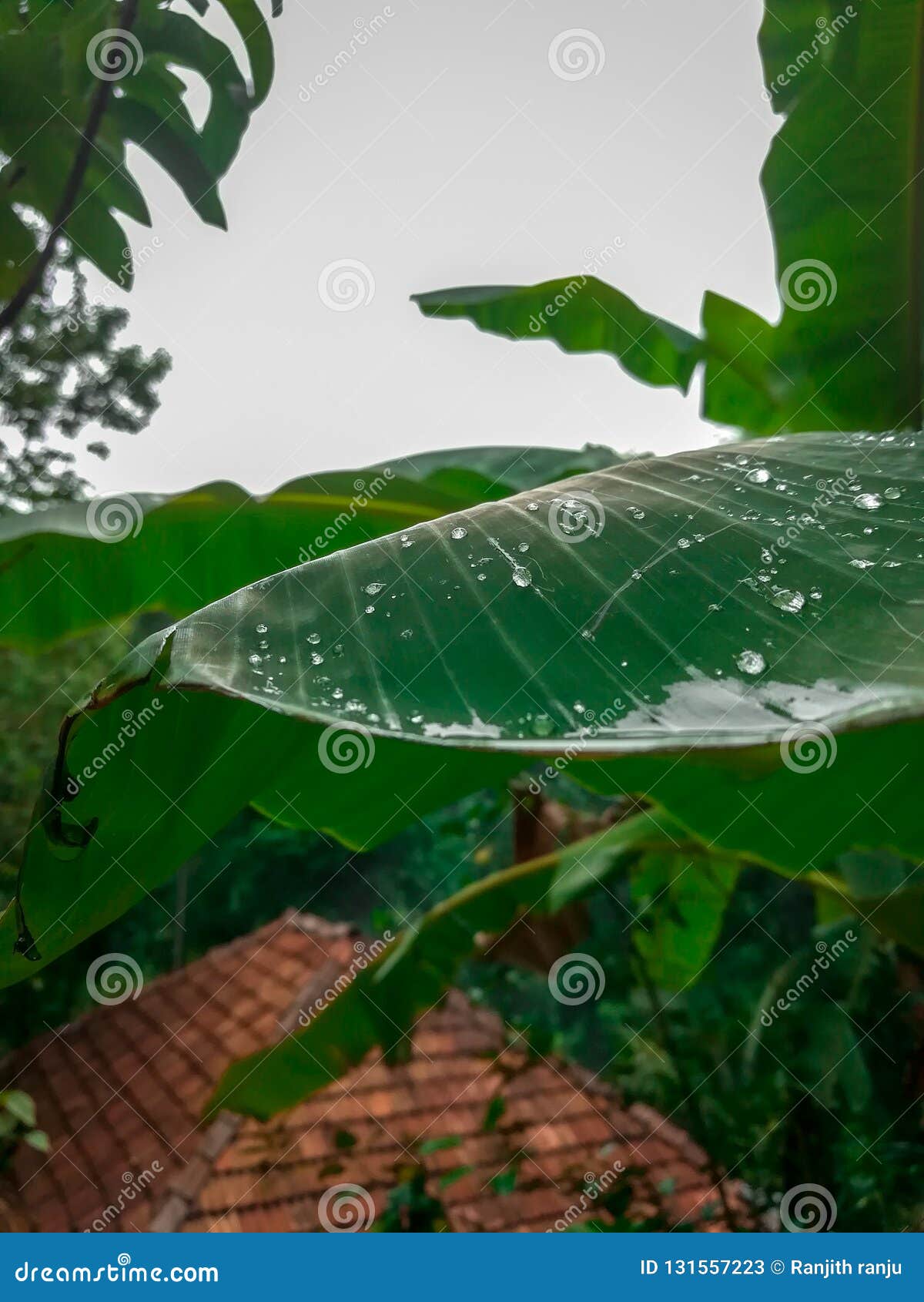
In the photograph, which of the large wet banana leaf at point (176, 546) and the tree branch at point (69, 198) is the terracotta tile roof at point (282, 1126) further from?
the tree branch at point (69, 198)

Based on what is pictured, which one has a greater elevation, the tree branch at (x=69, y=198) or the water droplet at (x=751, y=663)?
the tree branch at (x=69, y=198)

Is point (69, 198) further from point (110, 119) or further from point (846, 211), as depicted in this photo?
point (846, 211)

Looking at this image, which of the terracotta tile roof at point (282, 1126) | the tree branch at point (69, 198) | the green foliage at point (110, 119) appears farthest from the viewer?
the terracotta tile roof at point (282, 1126)

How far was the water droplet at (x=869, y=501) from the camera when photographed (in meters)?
0.28

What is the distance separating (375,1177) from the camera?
1.19 m

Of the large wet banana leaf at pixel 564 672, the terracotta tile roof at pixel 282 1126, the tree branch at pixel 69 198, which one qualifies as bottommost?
the terracotta tile roof at pixel 282 1126

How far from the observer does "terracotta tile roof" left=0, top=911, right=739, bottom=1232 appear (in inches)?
44.1

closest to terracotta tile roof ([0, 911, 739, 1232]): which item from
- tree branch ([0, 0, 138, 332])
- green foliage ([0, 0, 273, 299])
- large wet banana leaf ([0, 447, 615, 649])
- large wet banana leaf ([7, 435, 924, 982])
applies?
large wet banana leaf ([0, 447, 615, 649])

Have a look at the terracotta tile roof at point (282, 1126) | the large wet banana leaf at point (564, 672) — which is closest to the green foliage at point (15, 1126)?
the terracotta tile roof at point (282, 1126)

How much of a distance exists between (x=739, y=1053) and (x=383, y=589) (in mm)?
1109

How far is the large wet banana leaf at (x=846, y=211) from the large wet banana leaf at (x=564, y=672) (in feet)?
1.23

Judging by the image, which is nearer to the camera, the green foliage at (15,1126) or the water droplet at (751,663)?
the water droplet at (751,663)

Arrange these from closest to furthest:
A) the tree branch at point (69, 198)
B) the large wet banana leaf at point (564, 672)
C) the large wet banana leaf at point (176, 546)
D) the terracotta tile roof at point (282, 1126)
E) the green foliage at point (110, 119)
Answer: the large wet banana leaf at point (564, 672), the large wet banana leaf at point (176, 546), the tree branch at point (69, 198), the green foliage at point (110, 119), the terracotta tile roof at point (282, 1126)

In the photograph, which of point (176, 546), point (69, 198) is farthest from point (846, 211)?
point (69, 198)
